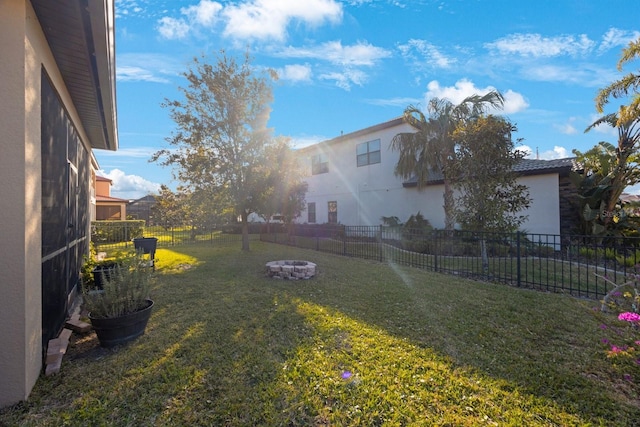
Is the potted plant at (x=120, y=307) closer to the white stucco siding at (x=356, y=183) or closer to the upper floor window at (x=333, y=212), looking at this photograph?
the white stucco siding at (x=356, y=183)

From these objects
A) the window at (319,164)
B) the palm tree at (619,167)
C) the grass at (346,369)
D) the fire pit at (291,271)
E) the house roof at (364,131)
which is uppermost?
the house roof at (364,131)

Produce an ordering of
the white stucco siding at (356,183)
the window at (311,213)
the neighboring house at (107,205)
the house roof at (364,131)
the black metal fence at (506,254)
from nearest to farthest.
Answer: the black metal fence at (506,254)
the house roof at (364,131)
the white stucco siding at (356,183)
the window at (311,213)
the neighboring house at (107,205)

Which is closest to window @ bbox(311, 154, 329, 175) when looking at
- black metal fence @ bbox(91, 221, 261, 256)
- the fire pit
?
black metal fence @ bbox(91, 221, 261, 256)

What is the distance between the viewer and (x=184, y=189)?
11.6 metres

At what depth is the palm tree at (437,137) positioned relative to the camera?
12.0 metres

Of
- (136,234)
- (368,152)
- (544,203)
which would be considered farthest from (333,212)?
(136,234)

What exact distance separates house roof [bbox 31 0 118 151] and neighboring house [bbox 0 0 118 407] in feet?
0.03

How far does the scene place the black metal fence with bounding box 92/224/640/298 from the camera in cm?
650

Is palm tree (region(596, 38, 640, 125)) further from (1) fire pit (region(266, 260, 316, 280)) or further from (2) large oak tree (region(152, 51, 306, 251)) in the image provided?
(2) large oak tree (region(152, 51, 306, 251))

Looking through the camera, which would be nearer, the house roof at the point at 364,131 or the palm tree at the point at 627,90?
the palm tree at the point at 627,90

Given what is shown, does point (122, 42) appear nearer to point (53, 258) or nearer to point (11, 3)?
point (11, 3)

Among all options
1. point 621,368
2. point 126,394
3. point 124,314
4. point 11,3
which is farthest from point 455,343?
point 11,3

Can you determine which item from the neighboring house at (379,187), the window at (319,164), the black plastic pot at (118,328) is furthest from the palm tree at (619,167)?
the black plastic pot at (118,328)

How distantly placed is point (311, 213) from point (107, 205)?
15.8 m
